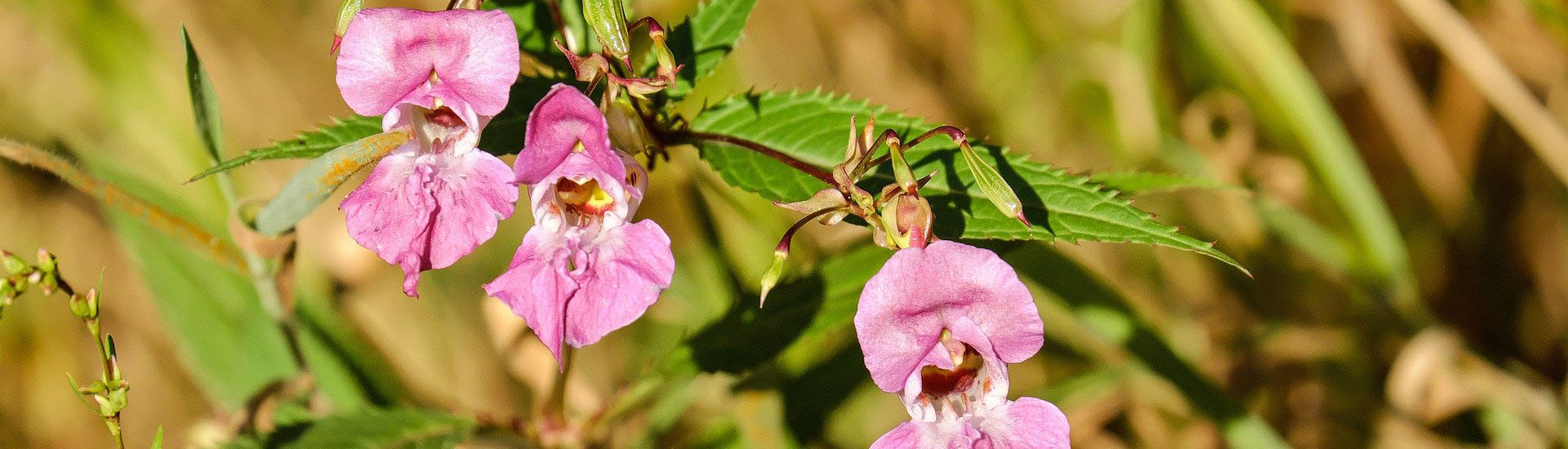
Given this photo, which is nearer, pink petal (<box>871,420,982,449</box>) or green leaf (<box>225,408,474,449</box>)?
pink petal (<box>871,420,982,449</box>)

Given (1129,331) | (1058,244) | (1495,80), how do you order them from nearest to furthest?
(1129,331)
(1058,244)
(1495,80)

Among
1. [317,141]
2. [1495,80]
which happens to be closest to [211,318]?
[317,141]

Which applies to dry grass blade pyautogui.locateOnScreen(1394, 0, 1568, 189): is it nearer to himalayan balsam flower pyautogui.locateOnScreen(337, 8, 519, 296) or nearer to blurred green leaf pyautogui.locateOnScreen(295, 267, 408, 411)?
himalayan balsam flower pyautogui.locateOnScreen(337, 8, 519, 296)

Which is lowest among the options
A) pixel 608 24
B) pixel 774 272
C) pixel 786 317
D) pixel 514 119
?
pixel 786 317

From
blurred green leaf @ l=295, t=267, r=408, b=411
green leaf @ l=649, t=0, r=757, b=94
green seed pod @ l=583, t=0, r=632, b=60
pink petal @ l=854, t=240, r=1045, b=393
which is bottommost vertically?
blurred green leaf @ l=295, t=267, r=408, b=411

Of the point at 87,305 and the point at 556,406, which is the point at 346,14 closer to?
the point at 87,305

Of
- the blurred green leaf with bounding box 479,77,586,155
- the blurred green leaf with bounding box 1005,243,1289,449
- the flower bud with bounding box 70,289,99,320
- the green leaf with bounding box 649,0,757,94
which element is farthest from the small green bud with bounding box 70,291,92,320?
the blurred green leaf with bounding box 1005,243,1289,449
